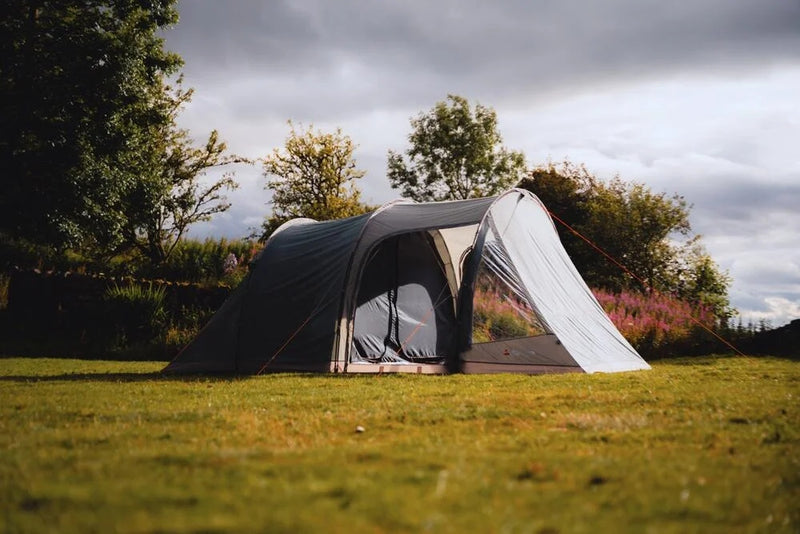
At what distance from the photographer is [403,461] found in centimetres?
310

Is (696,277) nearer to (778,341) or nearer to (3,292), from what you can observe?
(778,341)

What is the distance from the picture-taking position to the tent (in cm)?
855

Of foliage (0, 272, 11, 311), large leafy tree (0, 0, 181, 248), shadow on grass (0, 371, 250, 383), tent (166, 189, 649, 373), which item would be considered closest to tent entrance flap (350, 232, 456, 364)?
tent (166, 189, 649, 373)

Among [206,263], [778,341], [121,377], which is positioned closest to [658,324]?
[778,341]

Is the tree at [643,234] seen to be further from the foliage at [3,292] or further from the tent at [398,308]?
the foliage at [3,292]

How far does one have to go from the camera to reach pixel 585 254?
21.6m

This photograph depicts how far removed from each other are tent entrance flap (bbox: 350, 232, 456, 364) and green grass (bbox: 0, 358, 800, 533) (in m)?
3.06

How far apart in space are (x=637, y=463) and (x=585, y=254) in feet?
63.1

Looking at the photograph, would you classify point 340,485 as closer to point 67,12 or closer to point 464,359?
point 464,359

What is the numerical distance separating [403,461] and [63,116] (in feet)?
45.1

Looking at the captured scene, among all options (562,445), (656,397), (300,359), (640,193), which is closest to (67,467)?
(562,445)

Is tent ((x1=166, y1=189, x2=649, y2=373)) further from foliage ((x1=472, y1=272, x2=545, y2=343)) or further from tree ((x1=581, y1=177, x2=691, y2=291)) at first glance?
tree ((x1=581, y1=177, x2=691, y2=291))

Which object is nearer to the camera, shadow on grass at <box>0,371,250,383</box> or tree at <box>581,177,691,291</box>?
shadow on grass at <box>0,371,250,383</box>

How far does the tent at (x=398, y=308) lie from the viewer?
8547 millimetres
